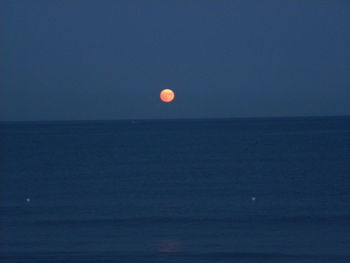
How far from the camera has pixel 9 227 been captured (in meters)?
17.2

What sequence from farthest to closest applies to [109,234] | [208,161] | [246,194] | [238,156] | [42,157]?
[42,157] → [238,156] → [208,161] → [246,194] → [109,234]

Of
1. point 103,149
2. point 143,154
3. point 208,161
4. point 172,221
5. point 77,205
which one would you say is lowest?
point 172,221

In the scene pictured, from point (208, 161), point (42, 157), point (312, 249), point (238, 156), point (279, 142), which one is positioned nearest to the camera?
point (312, 249)

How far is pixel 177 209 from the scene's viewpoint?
2122cm

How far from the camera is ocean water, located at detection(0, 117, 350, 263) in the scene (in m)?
13.8

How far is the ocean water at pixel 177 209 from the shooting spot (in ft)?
45.3

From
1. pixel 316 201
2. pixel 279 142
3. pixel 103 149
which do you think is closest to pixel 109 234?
pixel 316 201

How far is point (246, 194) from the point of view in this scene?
25.4 m

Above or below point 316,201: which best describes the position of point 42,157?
above

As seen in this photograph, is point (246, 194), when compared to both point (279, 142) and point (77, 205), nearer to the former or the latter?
point (77, 205)

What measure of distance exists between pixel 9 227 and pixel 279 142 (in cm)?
4718

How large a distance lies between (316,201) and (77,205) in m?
7.58

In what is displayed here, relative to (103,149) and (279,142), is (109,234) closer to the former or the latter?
(103,149)

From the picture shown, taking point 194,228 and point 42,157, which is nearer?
point 194,228
